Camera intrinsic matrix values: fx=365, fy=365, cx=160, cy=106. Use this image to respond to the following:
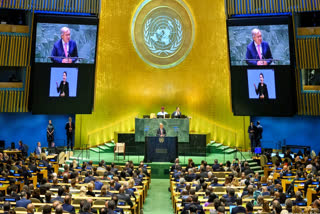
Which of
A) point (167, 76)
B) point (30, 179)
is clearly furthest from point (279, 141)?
point (30, 179)

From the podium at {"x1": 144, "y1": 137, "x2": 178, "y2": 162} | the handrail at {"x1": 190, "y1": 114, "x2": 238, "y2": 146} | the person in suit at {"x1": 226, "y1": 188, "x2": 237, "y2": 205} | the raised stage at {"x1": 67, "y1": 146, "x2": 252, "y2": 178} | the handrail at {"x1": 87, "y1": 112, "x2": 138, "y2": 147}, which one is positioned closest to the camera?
the person in suit at {"x1": 226, "y1": 188, "x2": 237, "y2": 205}

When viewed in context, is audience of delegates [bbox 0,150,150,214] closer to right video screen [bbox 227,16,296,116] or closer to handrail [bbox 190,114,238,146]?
right video screen [bbox 227,16,296,116]

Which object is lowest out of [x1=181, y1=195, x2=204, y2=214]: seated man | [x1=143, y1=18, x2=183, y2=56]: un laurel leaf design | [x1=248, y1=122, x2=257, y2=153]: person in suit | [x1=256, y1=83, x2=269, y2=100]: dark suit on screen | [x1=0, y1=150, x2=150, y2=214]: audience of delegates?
[x1=181, y1=195, x2=204, y2=214]: seated man

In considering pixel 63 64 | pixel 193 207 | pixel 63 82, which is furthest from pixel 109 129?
pixel 193 207

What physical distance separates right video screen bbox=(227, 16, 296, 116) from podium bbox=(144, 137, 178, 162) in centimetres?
395

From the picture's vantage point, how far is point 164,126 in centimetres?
1853

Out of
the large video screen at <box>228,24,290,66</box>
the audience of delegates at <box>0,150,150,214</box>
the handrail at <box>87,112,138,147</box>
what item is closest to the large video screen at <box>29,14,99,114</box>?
the handrail at <box>87,112,138,147</box>

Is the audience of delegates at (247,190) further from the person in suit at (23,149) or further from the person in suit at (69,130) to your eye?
the person in suit at (23,149)

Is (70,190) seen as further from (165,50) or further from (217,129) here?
(165,50)

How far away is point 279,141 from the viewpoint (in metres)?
20.2

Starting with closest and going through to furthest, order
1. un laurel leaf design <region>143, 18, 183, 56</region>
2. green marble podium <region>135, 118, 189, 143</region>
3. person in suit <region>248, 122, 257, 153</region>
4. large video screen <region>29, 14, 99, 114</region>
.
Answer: large video screen <region>29, 14, 99, 114</region>, person in suit <region>248, 122, 257, 153</region>, green marble podium <region>135, 118, 189, 143</region>, un laurel leaf design <region>143, 18, 183, 56</region>

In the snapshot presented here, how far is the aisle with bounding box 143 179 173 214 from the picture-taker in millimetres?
11125

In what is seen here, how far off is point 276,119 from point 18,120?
14.4m

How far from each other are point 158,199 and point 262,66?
29.3ft
